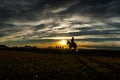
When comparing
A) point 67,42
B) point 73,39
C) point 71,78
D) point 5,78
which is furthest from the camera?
point 67,42

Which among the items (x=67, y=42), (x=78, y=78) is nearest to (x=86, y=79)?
(x=78, y=78)

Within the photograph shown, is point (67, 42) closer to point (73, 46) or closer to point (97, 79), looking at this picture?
point (73, 46)

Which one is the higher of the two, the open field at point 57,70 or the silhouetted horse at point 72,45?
the silhouetted horse at point 72,45

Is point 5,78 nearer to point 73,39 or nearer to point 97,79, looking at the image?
point 97,79

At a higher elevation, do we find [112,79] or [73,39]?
[73,39]

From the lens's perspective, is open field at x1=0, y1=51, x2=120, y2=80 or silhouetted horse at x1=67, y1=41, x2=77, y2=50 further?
silhouetted horse at x1=67, y1=41, x2=77, y2=50

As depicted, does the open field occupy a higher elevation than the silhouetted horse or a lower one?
lower

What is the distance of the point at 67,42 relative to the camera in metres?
64.9

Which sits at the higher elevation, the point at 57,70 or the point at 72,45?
the point at 72,45

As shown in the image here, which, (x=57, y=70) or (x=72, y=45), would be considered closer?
(x=57, y=70)

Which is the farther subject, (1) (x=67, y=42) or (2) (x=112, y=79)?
(1) (x=67, y=42)

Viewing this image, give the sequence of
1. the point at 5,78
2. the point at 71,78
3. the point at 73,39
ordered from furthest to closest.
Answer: the point at 73,39 → the point at 71,78 → the point at 5,78

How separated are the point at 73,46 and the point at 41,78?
148 ft

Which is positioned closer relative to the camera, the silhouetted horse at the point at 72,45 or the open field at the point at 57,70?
the open field at the point at 57,70
